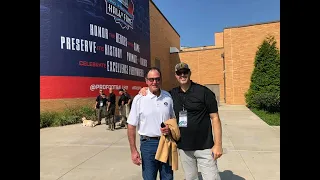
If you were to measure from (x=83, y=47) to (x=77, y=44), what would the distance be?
1.30ft

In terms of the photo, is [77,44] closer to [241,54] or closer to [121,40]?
[121,40]

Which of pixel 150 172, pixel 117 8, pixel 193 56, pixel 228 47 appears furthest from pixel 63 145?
pixel 193 56

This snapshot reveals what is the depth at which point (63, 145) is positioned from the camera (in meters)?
7.70

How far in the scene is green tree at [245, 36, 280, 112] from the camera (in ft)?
64.1

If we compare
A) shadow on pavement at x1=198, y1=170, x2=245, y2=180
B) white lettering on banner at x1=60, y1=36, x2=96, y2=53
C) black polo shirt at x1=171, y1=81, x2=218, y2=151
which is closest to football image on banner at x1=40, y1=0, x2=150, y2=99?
white lettering on banner at x1=60, y1=36, x2=96, y2=53

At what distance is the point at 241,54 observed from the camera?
23.3 m

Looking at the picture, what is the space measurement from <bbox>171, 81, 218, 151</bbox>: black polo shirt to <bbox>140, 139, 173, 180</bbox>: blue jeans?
13.6 inches

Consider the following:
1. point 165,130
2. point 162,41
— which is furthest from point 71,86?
point 162,41

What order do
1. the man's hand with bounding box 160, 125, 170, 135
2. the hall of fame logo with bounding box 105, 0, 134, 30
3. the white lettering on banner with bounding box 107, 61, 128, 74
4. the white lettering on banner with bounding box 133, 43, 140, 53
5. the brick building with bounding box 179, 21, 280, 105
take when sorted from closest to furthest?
the man's hand with bounding box 160, 125, 170, 135, the white lettering on banner with bounding box 107, 61, 128, 74, the hall of fame logo with bounding box 105, 0, 134, 30, the white lettering on banner with bounding box 133, 43, 140, 53, the brick building with bounding box 179, 21, 280, 105

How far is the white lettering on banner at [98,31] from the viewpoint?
13999 millimetres

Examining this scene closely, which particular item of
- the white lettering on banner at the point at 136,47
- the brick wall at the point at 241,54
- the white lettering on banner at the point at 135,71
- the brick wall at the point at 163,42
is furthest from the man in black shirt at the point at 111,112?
the brick wall at the point at 241,54

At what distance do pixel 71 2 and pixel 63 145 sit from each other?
838 cm

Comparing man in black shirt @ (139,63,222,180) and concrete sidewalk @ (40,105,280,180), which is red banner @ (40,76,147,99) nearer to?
concrete sidewalk @ (40,105,280,180)
